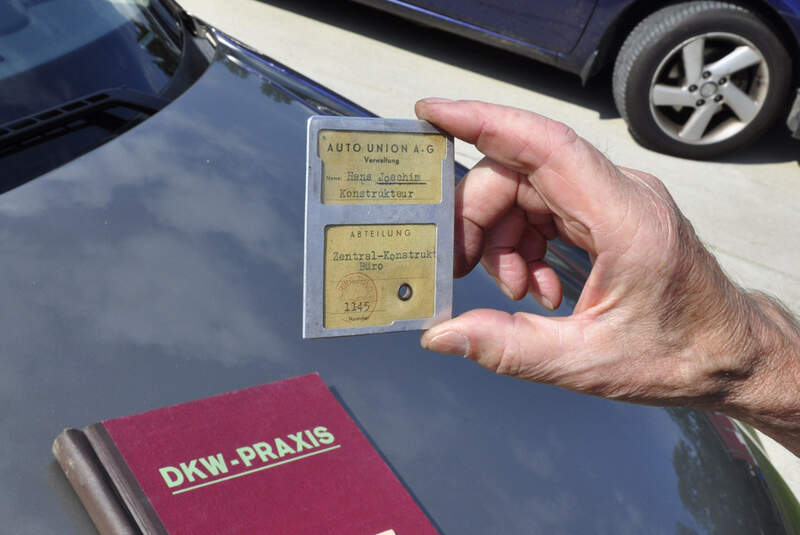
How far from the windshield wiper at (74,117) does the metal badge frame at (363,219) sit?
2.02 ft

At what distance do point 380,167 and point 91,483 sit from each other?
0.56m

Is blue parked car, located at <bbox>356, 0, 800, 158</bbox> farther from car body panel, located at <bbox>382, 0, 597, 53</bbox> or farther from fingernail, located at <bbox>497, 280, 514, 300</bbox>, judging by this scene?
fingernail, located at <bbox>497, 280, 514, 300</bbox>

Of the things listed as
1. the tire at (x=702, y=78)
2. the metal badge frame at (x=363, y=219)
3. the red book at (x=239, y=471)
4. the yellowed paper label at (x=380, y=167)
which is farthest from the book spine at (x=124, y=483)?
the tire at (x=702, y=78)

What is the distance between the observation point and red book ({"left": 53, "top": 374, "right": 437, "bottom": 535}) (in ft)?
3.12

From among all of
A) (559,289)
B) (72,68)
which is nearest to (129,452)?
(559,289)

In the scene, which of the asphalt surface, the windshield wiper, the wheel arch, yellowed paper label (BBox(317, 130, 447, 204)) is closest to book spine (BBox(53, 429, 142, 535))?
yellowed paper label (BBox(317, 130, 447, 204))

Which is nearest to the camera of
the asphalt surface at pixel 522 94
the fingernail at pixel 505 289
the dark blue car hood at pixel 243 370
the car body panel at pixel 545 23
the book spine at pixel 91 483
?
the book spine at pixel 91 483

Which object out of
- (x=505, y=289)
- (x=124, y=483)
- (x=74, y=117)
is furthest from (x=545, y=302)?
(x=74, y=117)

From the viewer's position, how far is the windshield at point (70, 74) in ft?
4.62

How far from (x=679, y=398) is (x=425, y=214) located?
0.49 m

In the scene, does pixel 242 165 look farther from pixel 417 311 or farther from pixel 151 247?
pixel 417 311

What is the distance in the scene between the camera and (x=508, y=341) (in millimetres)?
1114

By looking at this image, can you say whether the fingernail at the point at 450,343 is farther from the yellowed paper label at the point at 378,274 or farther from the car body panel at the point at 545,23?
the car body panel at the point at 545,23

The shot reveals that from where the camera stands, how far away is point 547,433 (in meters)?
1.25
